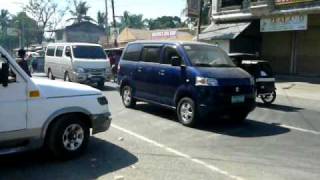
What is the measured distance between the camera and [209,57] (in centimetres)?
1110

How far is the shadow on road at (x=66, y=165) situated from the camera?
6594 mm

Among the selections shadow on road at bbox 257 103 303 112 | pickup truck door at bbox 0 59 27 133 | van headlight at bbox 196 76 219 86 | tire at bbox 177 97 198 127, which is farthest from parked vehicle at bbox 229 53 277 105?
pickup truck door at bbox 0 59 27 133

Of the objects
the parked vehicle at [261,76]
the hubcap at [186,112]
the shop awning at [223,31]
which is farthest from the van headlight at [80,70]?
the shop awning at [223,31]

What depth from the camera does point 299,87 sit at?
72.9 feet

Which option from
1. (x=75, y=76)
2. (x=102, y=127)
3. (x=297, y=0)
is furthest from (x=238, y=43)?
(x=102, y=127)

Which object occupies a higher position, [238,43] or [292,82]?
[238,43]

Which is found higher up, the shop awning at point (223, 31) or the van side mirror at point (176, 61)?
the shop awning at point (223, 31)

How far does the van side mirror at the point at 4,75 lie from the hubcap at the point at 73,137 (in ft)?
4.19

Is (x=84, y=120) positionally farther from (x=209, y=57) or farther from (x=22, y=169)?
(x=209, y=57)

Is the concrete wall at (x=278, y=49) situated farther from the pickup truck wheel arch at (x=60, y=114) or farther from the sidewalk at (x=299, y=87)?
the pickup truck wheel arch at (x=60, y=114)

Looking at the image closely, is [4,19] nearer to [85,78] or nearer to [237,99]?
[85,78]

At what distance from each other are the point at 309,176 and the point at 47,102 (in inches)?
155

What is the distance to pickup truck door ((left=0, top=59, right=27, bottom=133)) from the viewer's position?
6602mm

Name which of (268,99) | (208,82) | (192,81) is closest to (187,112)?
(192,81)
